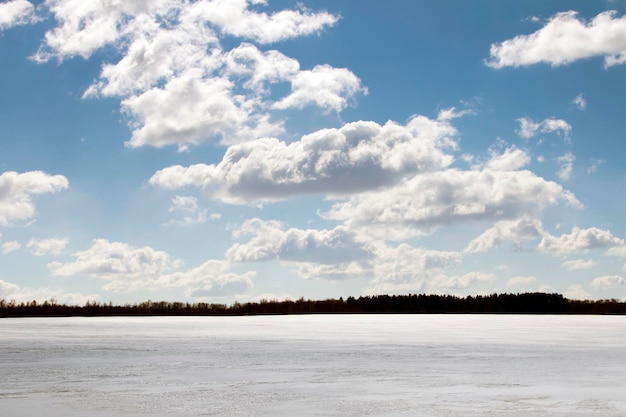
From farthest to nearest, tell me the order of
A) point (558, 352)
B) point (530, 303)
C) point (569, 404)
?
point (530, 303) → point (558, 352) → point (569, 404)

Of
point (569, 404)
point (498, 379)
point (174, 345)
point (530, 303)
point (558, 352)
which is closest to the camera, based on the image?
point (569, 404)

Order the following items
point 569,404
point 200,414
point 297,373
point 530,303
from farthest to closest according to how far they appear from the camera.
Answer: point 530,303 → point 297,373 → point 569,404 → point 200,414

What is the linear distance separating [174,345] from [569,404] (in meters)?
20.2

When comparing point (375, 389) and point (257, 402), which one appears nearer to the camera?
point (257, 402)

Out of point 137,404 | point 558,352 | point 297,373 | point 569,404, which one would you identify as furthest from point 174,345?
point 569,404

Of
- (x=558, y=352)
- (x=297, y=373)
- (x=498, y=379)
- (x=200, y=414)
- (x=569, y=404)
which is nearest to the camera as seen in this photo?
(x=200, y=414)

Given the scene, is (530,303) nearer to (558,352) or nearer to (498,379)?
(558,352)

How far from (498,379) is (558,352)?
9762mm

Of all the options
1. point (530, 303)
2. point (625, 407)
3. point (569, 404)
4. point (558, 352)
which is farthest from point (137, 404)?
point (530, 303)

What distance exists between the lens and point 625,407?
12.5m

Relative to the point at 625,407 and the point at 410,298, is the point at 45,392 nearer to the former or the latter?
the point at 625,407

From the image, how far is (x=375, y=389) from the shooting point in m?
15.2

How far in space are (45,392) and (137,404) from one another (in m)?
2.73

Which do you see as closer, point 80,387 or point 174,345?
point 80,387
